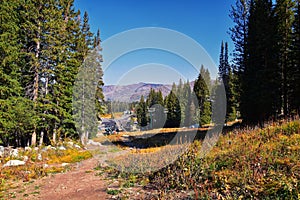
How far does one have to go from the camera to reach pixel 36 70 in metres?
20.7

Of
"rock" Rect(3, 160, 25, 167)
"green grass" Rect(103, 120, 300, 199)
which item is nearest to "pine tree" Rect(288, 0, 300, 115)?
"green grass" Rect(103, 120, 300, 199)

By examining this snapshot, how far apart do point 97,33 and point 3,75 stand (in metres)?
20.2

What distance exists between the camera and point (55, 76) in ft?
76.1

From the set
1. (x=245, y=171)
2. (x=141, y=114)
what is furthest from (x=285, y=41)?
(x=141, y=114)

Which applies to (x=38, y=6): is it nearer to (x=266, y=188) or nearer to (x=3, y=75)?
(x=3, y=75)

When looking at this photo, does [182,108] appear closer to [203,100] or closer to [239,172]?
[203,100]

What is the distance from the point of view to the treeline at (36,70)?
17109 mm

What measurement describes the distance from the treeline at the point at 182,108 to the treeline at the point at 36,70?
22.7 meters

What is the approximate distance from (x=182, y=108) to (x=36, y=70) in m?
41.0

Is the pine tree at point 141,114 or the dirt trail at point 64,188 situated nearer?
the dirt trail at point 64,188

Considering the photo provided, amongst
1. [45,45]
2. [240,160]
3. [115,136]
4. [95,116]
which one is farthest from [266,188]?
[115,136]

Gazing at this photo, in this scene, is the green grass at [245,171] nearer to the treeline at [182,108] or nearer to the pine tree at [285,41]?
the pine tree at [285,41]

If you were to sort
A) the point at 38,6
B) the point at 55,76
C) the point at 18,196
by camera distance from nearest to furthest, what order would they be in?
the point at 18,196 → the point at 38,6 → the point at 55,76

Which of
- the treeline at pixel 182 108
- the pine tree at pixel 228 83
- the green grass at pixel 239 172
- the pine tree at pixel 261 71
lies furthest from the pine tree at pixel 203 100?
the green grass at pixel 239 172
